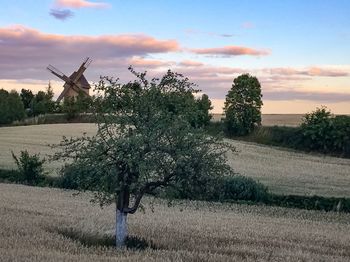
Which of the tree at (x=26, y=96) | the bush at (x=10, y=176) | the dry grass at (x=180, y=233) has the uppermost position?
the tree at (x=26, y=96)

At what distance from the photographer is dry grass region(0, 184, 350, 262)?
1412 centimetres

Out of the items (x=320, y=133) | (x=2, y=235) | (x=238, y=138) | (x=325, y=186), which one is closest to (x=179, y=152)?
(x=2, y=235)

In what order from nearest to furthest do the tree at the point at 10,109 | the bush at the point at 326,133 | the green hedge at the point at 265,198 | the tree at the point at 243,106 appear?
1. the green hedge at the point at 265,198
2. the bush at the point at 326,133
3. the tree at the point at 243,106
4. the tree at the point at 10,109

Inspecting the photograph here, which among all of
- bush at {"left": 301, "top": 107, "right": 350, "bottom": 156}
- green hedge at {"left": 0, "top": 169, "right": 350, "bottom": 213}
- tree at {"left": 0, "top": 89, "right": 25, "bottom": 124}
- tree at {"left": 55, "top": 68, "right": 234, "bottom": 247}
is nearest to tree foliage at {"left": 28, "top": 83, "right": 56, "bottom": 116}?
tree at {"left": 0, "top": 89, "right": 25, "bottom": 124}

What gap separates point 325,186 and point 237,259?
31.1 meters

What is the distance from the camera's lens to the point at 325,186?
4397 cm

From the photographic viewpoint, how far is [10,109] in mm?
110250

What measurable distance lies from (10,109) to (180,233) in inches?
3779

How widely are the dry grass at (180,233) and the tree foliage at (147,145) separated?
5.46ft

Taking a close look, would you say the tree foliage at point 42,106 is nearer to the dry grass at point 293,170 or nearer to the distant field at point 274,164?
the distant field at point 274,164

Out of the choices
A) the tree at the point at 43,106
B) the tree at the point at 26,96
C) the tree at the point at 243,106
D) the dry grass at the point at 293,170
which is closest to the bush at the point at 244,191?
the dry grass at the point at 293,170

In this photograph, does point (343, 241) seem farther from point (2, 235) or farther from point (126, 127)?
point (2, 235)

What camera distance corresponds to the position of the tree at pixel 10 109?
10812 cm

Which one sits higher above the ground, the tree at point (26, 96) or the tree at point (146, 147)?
the tree at point (26, 96)
